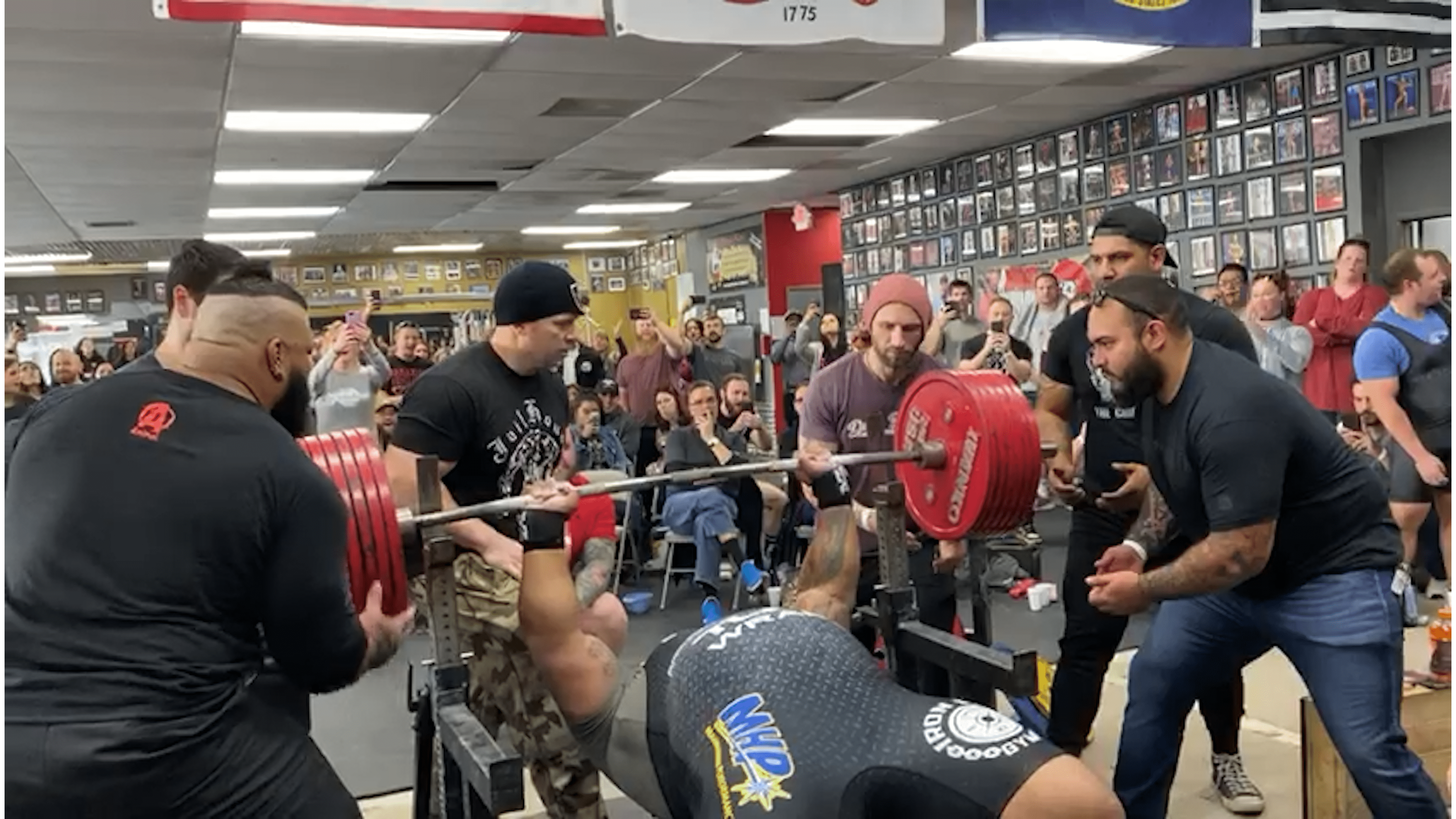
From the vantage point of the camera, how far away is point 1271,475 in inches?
88.0

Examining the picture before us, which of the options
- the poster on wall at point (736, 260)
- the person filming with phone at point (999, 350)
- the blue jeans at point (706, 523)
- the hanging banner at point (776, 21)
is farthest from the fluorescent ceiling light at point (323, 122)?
the poster on wall at point (736, 260)

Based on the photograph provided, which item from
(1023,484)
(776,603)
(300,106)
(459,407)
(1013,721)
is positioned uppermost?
(300,106)

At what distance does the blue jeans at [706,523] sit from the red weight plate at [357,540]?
11.8 ft

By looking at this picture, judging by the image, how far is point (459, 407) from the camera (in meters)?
2.63

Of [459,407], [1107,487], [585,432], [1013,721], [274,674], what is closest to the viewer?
[1013,721]

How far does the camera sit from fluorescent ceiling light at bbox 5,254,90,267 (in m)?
13.9

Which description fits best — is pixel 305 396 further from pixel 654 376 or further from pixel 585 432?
pixel 654 376

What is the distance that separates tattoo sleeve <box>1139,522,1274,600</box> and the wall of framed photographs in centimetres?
397

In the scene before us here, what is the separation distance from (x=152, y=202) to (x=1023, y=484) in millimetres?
9089

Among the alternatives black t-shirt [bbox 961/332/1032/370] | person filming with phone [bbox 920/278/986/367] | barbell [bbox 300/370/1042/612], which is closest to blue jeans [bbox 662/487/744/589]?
black t-shirt [bbox 961/332/1032/370]

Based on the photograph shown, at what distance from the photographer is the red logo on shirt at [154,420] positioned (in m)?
1.75

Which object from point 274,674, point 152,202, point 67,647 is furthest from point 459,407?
point 152,202

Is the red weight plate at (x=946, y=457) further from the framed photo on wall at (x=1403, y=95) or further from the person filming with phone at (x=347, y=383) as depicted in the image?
the framed photo on wall at (x=1403, y=95)

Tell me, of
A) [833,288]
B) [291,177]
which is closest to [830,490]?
[291,177]
